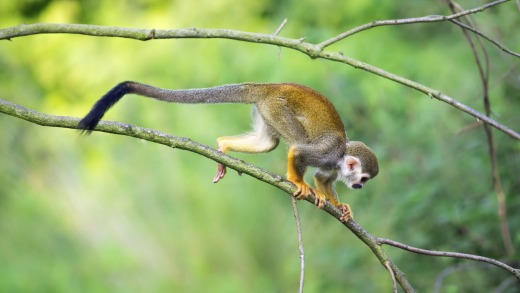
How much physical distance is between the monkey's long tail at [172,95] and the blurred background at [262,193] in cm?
140

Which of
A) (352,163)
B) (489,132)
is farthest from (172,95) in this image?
(489,132)

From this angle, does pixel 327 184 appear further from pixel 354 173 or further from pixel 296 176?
pixel 296 176

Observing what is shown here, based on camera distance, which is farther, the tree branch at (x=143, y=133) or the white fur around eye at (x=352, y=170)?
the white fur around eye at (x=352, y=170)

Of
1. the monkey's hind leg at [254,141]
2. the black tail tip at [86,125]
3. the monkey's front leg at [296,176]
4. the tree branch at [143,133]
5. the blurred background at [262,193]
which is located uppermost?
the blurred background at [262,193]

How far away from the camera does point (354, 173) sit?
4.46 metres

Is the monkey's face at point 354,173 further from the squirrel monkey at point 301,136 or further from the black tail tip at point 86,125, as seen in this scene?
the black tail tip at point 86,125

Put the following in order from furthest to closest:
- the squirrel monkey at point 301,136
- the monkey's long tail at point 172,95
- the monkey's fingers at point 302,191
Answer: the squirrel monkey at point 301,136 → the monkey's fingers at point 302,191 → the monkey's long tail at point 172,95

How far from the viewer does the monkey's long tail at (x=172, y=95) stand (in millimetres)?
3062

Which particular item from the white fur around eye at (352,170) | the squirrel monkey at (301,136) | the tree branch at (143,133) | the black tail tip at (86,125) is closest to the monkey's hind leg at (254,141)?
the squirrel monkey at (301,136)

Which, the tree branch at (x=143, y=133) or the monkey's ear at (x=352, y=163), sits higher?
the monkey's ear at (x=352, y=163)

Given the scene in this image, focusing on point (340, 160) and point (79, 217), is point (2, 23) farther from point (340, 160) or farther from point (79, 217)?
point (340, 160)

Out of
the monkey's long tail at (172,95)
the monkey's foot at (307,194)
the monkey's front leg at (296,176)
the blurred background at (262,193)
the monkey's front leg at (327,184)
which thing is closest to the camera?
the monkey's long tail at (172,95)

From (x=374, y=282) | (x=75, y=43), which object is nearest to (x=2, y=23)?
(x=75, y=43)

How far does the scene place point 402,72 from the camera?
714cm
